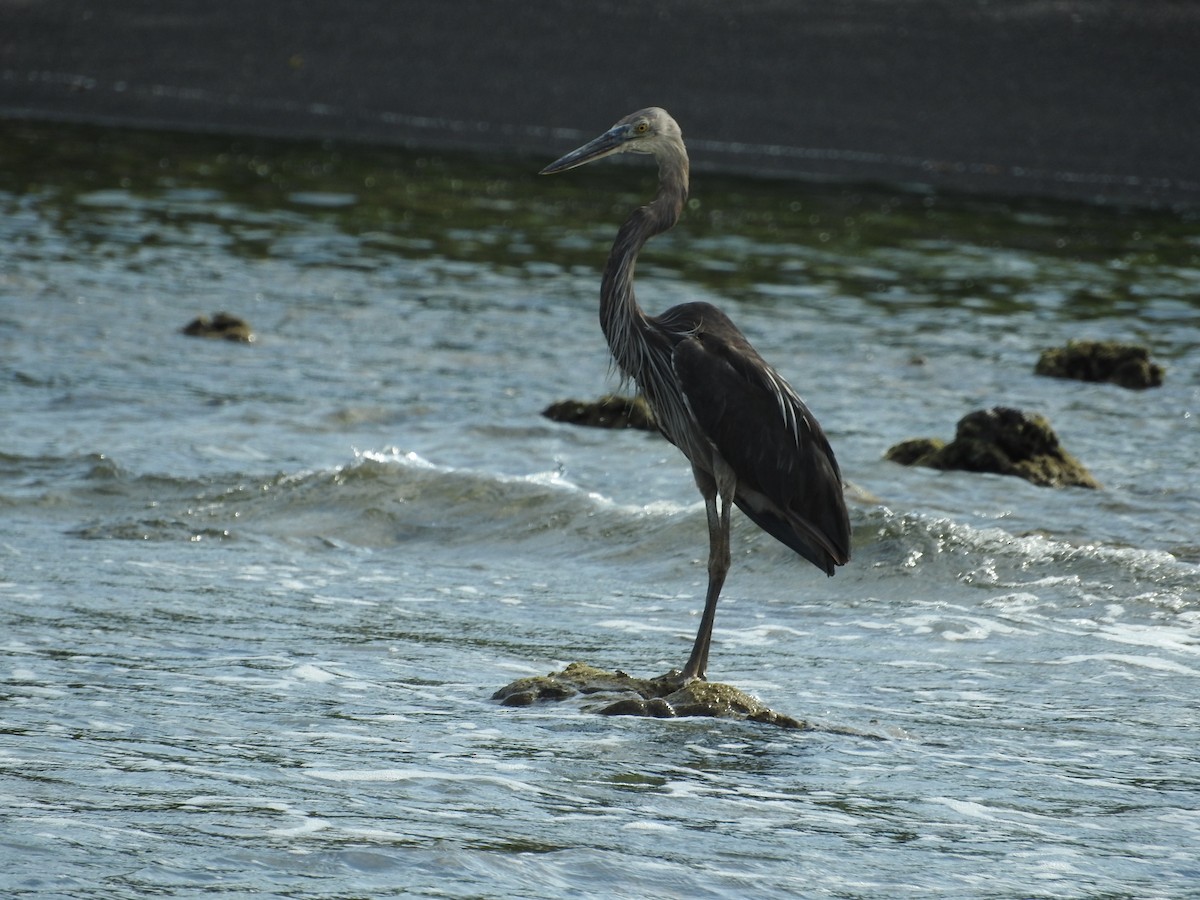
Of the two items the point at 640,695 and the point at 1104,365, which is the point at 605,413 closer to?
the point at 1104,365

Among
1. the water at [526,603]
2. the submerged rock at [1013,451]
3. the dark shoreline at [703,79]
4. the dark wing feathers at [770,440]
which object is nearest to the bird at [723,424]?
the dark wing feathers at [770,440]

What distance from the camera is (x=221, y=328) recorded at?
51.4 ft

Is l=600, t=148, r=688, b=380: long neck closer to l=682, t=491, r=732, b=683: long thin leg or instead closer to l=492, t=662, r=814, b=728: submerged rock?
l=682, t=491, r=732, b=683: long thin leg

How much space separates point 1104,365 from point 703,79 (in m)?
17.2

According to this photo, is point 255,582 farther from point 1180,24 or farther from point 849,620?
point 1180,24

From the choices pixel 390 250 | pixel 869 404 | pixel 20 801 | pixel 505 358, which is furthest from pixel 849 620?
pixel 390 250

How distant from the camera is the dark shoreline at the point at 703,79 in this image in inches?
1137

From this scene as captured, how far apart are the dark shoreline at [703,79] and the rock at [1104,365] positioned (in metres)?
13.2

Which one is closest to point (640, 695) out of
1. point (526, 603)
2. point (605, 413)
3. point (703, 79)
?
point (526, 603)

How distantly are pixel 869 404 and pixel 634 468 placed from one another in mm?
3045

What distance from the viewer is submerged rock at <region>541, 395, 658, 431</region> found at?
1269 centimetres

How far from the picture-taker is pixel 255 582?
8547mm

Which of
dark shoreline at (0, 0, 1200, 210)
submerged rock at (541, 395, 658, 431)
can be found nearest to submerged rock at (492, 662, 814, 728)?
submerged rock at (541, 395, 658, 431)

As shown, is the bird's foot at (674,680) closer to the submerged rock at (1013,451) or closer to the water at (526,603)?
the water at (526,603)
